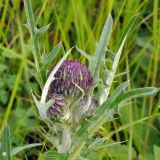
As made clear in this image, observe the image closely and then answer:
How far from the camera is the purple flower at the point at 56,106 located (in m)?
1.00

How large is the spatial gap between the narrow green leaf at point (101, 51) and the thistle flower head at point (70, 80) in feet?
0.27

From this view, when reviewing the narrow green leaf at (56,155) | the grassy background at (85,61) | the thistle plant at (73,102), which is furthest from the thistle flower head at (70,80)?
the grassy background at (85,61)

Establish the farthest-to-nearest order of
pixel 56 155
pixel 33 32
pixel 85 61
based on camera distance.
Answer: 1. pixel 85 61
2. pixel 33 32
3. pixel 56 155

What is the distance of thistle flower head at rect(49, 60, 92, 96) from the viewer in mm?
997

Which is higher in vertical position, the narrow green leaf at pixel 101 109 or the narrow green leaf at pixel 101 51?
the narrow green leaf at pixel 101 51

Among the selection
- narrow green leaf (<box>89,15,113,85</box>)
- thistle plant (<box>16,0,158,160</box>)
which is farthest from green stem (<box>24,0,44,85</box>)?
narrow green leaf (<box>89,15,113,85</box>)

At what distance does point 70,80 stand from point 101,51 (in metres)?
0.15

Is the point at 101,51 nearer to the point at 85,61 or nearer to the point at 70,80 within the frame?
the point at 70,80

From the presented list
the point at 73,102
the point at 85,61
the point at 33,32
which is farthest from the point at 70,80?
the point at 85,61

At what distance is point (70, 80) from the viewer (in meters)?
1.00

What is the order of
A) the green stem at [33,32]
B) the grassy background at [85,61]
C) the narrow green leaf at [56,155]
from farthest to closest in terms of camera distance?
the grassy background at [85,61] → the green stem at [33,32] → the narrow green leaf at [56,155]

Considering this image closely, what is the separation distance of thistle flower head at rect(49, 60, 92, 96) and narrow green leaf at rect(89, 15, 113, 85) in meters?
0.08

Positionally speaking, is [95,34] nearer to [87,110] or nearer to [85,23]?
[85,23]

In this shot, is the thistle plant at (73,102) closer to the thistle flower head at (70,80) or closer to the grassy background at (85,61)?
the thistle flower head at (70,80)
